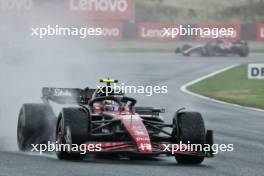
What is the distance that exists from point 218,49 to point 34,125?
117 feet

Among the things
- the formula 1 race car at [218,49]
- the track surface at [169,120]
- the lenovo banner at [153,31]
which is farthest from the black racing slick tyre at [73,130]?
the lenovo banner at [153,31]

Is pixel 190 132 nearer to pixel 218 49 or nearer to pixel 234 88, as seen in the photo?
pixel 234 88

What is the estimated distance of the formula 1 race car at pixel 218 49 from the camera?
1912 inches

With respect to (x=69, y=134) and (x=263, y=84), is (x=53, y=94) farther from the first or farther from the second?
(x=263, y=84)

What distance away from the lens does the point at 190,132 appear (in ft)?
42.8

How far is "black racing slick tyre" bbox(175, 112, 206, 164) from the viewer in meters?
13.0

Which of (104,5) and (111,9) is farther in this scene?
(111,9)

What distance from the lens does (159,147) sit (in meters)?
12.6

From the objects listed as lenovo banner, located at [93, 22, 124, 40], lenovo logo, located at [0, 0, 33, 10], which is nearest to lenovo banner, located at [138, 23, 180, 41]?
lenovo banner, located at [93, 22, 124, 40]

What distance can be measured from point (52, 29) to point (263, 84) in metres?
10.7

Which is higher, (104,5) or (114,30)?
(104,5)

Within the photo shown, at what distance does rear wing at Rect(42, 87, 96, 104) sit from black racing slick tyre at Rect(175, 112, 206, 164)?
2.36 meters

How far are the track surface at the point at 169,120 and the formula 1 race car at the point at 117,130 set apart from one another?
205 mm

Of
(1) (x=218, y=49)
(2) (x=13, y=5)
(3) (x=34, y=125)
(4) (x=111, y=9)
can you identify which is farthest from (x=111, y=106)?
(4) (x=111, y=9)
